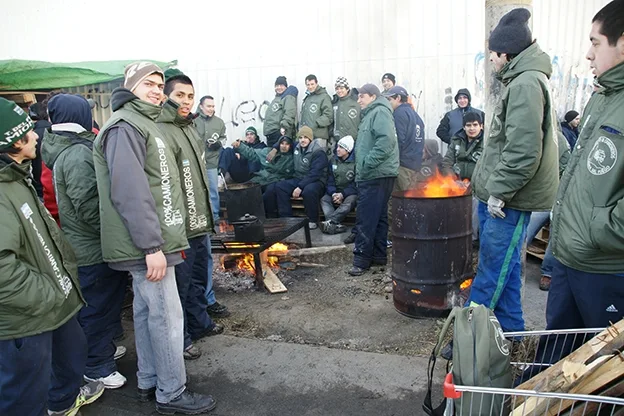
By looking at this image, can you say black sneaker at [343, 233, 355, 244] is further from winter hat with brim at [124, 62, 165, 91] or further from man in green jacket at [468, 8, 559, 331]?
winter hat with brim at [124, 62, 165, 91]

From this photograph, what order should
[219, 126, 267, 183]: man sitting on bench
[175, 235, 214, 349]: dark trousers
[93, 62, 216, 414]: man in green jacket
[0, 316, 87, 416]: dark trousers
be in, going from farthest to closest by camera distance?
[219, 126, 267, 183]: man sitting on bench → [175, 235, 214, 349]: dark trousers → [93, 62, 216, 414]: man in green jacket → [0, 316, 87, 416]: dark trousers

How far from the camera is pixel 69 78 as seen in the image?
9062mm

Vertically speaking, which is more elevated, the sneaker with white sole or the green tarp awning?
the green tarp awning

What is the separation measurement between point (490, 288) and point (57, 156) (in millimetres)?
3433

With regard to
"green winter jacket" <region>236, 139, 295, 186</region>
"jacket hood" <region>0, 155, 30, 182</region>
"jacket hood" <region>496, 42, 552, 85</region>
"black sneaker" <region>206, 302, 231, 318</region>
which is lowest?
"black sneaker" <region>206, 302, 231, 318</region>

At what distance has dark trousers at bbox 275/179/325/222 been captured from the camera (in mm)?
8492

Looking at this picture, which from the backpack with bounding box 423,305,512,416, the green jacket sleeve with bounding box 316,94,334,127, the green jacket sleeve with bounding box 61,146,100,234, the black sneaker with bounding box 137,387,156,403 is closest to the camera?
the backpack with bounding box 423,305,512,416

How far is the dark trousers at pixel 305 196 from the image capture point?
8.49 metres

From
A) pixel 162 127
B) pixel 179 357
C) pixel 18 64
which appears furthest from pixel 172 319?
pixel 18 64

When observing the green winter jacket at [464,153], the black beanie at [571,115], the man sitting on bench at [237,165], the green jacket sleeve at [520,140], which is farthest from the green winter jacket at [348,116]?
the green jacket sleeve at [520,140]

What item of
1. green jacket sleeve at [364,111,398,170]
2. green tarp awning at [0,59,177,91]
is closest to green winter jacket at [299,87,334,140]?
green jacket sleeve at [364,111,398,170]

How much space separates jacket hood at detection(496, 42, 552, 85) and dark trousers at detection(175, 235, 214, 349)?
280 cm

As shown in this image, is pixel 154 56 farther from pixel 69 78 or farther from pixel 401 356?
pixel 401 356

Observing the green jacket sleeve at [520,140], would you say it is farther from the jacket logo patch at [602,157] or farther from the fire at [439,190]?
the fire at [439,190]
